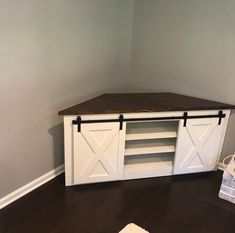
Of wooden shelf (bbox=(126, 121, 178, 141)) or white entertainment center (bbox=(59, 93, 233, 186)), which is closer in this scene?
white entertainment center (bbox=(59, 93, 233, 186))

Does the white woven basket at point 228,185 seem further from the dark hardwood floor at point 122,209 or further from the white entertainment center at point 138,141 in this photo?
the white entertainment center at point 138,141

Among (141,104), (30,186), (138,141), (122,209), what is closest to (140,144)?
(138,141)

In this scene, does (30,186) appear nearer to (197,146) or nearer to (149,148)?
(149,148)

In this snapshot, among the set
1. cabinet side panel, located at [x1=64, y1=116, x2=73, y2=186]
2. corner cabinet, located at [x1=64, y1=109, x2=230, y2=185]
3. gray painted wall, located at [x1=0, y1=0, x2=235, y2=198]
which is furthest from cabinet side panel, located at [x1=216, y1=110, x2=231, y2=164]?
cabinet side panel, located at [x1=64, y1=116, x2=73, y2=186]

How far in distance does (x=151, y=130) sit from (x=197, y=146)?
50cm

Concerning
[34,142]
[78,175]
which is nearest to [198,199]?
[78,175]

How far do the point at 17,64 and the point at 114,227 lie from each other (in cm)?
146

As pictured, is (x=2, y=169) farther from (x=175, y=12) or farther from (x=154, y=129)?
(x=175, y=12)

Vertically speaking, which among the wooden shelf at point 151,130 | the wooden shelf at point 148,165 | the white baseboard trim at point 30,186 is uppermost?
the wooden shelf at point 151,130

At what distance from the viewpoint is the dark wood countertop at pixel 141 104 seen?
2.36 meters

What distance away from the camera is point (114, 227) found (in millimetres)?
2041

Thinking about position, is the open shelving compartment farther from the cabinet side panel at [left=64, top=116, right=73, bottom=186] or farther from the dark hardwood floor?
the cabinet side panel at [left=64, top=116, right=73, bottom=186]

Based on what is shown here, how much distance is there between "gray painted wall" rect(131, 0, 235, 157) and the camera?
2664mm

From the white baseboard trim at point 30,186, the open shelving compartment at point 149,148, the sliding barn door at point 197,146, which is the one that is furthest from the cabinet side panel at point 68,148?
the sliding barn door at point 197,146
